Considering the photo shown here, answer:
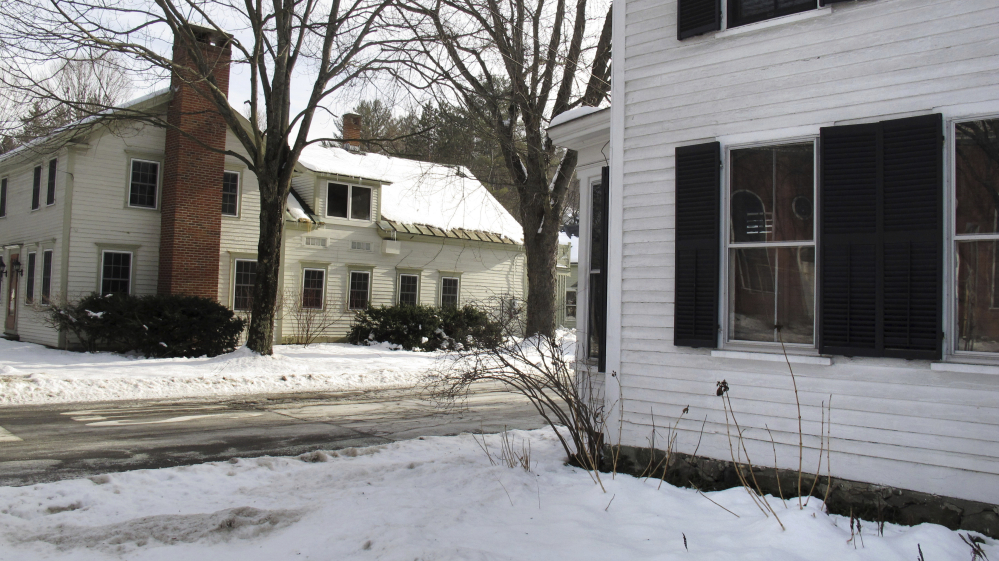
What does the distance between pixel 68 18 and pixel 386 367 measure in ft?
31.0

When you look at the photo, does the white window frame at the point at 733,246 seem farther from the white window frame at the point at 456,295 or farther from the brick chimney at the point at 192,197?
the white window frame at the point at 456,295

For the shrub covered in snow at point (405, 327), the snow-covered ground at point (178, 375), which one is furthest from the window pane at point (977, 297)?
the shrub covered in snow at point (405, 327)

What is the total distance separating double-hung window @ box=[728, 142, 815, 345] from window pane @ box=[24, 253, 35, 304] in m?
21.5

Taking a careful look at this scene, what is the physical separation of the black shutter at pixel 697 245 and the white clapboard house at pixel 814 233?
0.04 ft

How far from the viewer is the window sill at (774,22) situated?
519 centimetres

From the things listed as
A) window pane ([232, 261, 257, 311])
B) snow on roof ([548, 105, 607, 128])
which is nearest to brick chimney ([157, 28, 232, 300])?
window pane ([232, 261, 257, 311])

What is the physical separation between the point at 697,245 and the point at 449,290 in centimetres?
2002

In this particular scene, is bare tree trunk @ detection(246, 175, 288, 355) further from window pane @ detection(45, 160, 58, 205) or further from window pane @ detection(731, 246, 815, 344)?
window pane @ detection(731, 246, 815, 344)

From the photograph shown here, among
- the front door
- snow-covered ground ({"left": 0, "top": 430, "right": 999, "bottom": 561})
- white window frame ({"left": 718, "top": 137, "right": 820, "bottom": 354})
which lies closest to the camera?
snow-covered ground ({"left": 0, "top": 430, "right": 999, "bottom": 561})

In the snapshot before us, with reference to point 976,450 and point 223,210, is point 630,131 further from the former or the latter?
point 223,210

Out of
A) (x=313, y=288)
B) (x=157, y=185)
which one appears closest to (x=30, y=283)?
(x=157, y=185)

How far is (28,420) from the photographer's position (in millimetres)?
9125

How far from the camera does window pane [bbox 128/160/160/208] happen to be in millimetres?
18875

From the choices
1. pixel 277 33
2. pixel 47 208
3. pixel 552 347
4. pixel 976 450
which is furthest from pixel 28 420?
pixel 47 208
